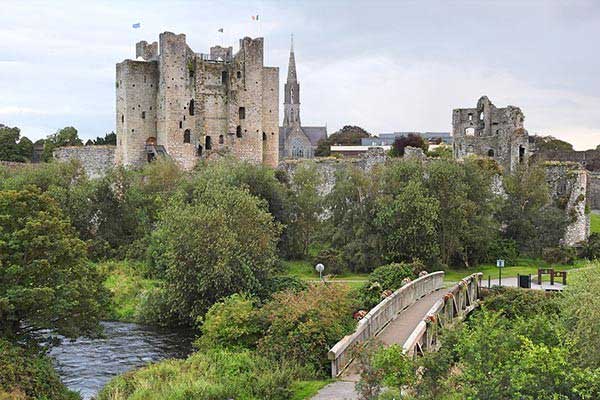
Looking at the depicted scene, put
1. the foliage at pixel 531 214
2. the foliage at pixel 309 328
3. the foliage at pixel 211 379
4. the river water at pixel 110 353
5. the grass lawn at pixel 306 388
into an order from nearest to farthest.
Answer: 1. the grass lawn at pixel 306 388
2. the foliage at pixel 211 379
3. the foliage at pixel 309 328
4. the river water at pixel 110 353
5. the foliage at pixel 531 214

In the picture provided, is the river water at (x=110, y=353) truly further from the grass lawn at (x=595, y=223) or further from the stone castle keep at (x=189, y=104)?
the grass lawn at (x=595, y=223)

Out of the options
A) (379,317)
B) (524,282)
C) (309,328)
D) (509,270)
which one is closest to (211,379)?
(309,328)

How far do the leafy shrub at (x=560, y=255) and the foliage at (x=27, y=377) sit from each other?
112 feet

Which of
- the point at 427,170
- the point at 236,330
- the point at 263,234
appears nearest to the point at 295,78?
the point at 427,170

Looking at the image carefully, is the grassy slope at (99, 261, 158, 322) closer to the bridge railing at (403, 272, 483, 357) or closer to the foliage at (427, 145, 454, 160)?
the bridge railing at (403, 272, 483, 357)

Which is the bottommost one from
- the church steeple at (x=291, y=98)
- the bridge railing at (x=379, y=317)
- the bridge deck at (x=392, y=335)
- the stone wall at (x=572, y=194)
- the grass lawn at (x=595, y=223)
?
the bridge deck at (x=392, y=335)

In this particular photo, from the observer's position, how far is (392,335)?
26688mm

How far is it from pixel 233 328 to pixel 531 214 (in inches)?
1192

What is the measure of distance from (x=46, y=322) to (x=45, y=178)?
31.4m

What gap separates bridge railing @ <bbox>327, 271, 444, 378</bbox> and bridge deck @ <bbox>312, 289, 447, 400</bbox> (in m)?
0.21

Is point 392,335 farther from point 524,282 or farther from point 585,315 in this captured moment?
point 524,282

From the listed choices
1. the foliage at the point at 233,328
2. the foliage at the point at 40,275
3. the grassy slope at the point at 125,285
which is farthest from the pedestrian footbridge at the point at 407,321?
the grassy slope at the point at 125,285

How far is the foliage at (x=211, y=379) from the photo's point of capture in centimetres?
2222

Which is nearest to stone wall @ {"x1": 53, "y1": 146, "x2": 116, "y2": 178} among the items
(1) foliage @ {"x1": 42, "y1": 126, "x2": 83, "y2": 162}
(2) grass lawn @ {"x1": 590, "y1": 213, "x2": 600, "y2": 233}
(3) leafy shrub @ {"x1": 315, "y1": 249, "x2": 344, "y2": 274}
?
(1) foliage @ {"x1": 42, "y1": 126, "x2": 83, "y2": 162}
